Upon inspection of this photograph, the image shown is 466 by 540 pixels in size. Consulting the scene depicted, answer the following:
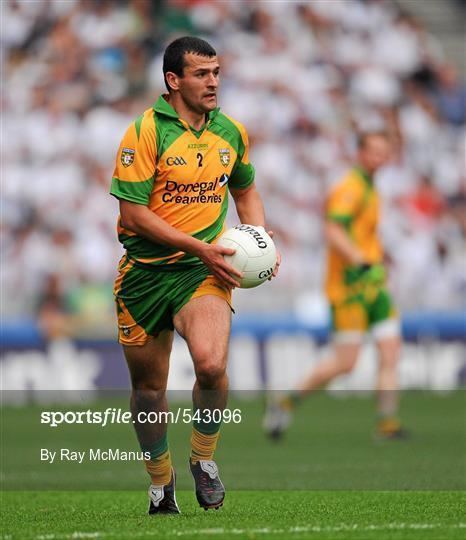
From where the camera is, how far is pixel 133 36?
2325cm

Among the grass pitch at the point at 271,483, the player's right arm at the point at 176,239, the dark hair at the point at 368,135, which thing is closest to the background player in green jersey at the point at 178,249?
the player's right arm at the point at 176,239

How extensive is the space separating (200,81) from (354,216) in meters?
6.04

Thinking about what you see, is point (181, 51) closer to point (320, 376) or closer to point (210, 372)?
point (210, 372)

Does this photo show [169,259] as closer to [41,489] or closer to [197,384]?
[197,384]

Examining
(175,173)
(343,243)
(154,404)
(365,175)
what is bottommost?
(343,243)

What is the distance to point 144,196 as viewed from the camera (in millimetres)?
7422

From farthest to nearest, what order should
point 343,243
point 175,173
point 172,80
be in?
point 343,243, point 172,80, point 175,173

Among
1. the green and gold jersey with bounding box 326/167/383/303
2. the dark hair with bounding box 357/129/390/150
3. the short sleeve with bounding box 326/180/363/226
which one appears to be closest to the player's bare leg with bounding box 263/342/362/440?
the green and gold jersey with bounding box 326/167/383/303

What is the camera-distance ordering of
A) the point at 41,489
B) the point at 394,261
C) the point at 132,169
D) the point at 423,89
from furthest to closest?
1. the point at 423,89
2. the point at 394,261
3. the point at 41,489
4. the point at 132,169

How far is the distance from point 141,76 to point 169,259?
51.5 feet

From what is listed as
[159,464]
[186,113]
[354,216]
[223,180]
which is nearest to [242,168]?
[223,180]

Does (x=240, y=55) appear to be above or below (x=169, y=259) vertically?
below

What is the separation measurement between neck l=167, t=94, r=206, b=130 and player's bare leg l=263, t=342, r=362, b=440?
6050 mm

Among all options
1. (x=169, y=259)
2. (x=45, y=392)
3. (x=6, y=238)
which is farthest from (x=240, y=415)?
(x=169, y=259)
